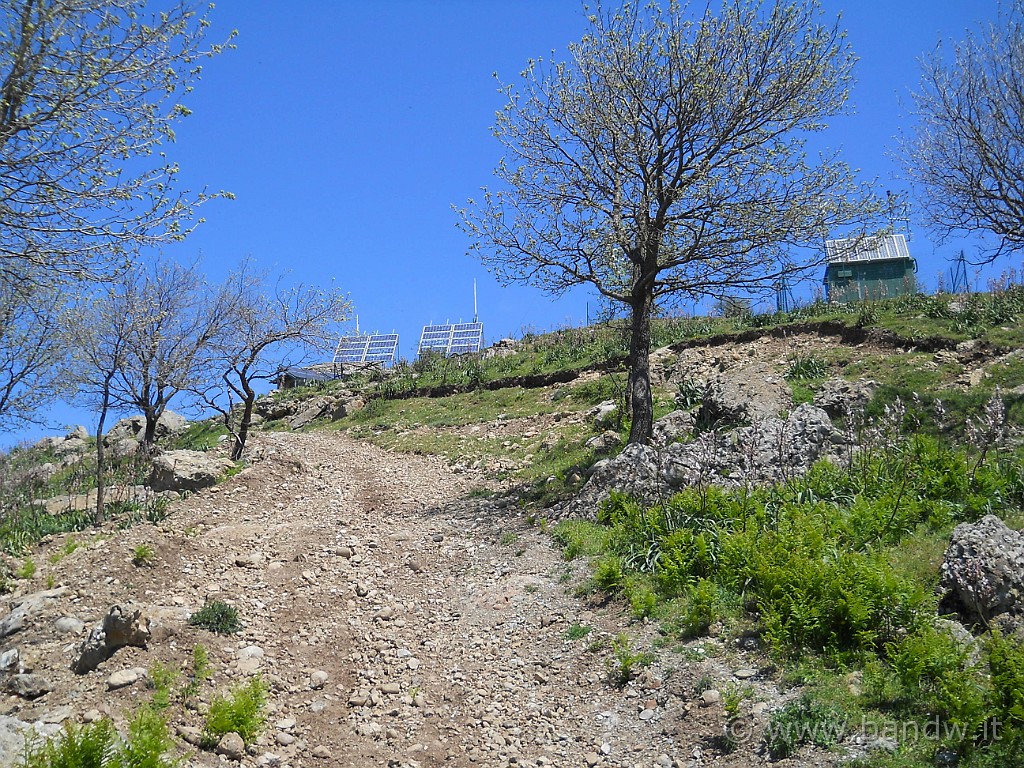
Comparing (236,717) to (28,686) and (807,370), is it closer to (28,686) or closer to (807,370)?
(28,686)

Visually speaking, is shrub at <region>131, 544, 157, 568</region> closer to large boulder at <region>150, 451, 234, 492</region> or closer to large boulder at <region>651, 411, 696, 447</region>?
large boulder at <region>150, 451, 234, 492</region>

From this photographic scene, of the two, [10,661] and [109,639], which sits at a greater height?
[109,639]

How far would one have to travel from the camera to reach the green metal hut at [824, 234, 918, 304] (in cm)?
2078

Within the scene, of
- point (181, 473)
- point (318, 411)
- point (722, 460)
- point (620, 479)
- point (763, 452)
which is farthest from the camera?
point (318, 411)

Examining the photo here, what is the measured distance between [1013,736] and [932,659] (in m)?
0.78

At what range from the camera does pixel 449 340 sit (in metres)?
32.3

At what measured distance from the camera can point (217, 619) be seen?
8.22 m

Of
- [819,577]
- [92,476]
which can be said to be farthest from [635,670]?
[92,476]

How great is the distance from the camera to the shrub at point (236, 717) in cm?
625

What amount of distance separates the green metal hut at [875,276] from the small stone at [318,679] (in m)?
16.9

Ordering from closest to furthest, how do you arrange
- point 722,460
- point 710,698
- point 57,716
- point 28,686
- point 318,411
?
point 710,698 → point 57,716 → point 28,686 → point 722,460 → point 318,411

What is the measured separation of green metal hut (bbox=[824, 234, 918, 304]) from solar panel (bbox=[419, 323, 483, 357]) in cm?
1284

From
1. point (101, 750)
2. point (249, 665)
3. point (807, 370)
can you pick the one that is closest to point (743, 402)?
point (807, 370)

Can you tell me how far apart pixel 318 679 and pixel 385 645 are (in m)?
0.92
